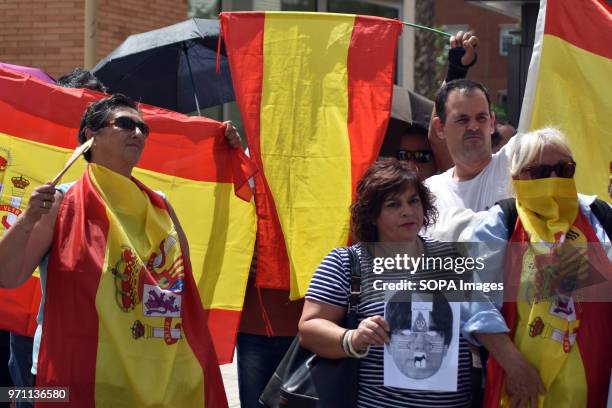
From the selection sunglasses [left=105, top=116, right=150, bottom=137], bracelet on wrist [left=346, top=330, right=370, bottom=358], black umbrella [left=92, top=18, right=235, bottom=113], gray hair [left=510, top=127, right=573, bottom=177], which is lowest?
bracelet on wrist [left=346, top=330, right=370, bottom=358]

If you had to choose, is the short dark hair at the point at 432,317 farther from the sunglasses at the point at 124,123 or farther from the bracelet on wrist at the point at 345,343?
the sunglasses at the point at 124,123

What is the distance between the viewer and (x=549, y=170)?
11.9ft

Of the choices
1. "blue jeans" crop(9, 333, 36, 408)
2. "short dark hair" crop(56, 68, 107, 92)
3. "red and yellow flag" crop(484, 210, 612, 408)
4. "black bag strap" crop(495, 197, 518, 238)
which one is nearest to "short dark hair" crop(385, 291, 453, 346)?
"red and yellow flag" crop(484, 210, 612, 408)

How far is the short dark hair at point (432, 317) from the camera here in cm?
346

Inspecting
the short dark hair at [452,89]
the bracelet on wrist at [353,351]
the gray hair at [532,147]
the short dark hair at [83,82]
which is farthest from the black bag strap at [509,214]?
the short dark hair at [83,82]

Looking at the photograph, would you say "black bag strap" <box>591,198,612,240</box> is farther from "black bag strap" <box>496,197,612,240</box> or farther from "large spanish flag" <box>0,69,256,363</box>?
"large spanish flag" <box>0,69,256,363</box>

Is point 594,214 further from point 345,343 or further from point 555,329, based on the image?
point 345,343

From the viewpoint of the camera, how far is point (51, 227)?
12.9 ft

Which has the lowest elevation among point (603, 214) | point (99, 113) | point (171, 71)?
point (603, 214)

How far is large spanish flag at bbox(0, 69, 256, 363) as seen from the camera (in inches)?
199

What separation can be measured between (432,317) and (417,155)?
1.84 meters

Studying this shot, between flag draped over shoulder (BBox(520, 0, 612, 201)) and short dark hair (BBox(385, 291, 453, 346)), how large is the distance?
1.30m

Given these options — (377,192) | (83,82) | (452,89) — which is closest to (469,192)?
(452,89)

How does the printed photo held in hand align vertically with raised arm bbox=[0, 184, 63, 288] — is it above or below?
below
